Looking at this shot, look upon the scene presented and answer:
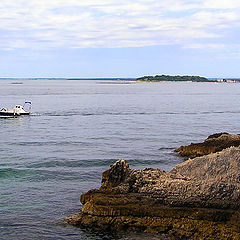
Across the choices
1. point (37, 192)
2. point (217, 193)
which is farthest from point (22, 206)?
point (217, 193)

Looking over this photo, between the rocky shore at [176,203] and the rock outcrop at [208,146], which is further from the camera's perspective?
the rock outcrop at [208,146]

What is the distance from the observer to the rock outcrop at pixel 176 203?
54.7 ft

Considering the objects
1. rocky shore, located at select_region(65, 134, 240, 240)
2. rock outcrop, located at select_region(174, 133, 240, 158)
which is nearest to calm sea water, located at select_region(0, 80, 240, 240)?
rock outcrop, located at select_region(174, 133, 240, 158)

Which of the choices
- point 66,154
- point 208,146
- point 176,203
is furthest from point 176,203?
point 66,154

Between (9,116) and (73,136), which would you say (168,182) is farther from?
(9,116)

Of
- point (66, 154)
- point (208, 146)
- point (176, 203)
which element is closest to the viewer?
point (176, 203)

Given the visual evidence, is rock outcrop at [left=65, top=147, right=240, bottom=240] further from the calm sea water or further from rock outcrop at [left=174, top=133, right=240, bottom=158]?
rock outcrop at [left=174, top=133, right=240, bottom=158]

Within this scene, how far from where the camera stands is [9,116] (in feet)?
217

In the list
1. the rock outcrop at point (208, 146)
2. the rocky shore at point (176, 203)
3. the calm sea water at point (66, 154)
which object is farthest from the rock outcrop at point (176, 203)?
the rock outcrop at point (208, 146)

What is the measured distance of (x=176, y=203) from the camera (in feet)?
58.1

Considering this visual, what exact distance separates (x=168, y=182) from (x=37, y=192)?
8170 mm

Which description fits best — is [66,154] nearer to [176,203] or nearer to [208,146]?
[208,146]

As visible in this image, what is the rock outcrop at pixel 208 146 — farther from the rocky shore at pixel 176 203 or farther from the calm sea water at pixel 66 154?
the rocky shore at pixel 176 203

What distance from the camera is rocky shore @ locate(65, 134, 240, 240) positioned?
54.7 feet
